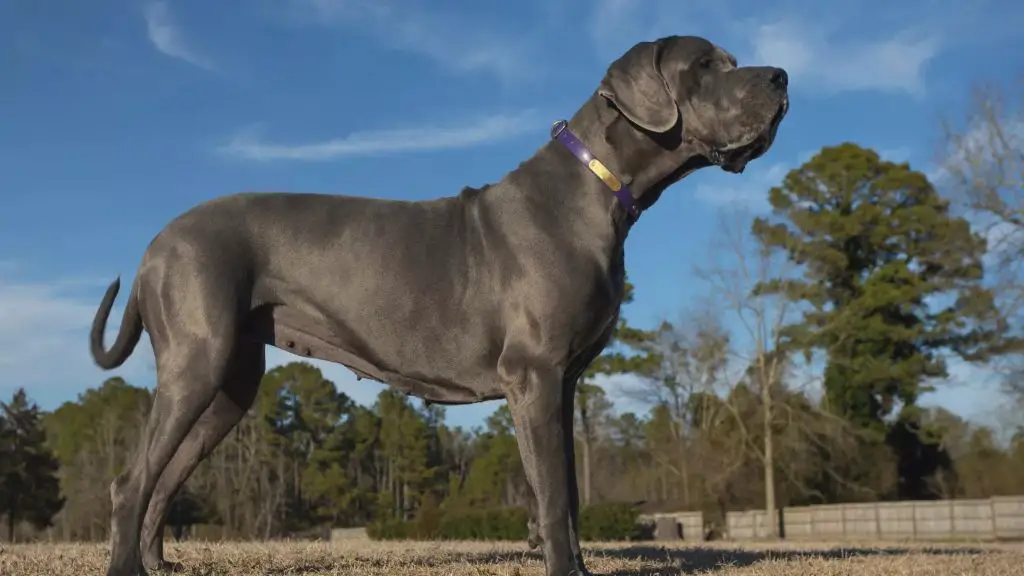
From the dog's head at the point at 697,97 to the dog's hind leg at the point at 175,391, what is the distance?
2.08 m

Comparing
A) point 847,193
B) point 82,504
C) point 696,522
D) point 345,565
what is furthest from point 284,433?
point 345,565

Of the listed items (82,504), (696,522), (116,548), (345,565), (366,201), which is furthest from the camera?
(82,504)

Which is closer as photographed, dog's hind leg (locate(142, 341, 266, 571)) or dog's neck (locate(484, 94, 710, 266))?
dog's neck (locate(484, 94, 710, 266))

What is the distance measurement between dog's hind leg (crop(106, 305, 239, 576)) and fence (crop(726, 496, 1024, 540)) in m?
21.9

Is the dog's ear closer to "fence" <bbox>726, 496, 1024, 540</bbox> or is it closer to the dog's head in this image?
the dog's head

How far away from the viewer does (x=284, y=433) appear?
44.7 m

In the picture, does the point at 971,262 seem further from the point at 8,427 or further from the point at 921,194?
the point at 8,427

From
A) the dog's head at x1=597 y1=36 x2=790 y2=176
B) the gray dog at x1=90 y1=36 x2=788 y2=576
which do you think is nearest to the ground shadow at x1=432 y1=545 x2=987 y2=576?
the gray dog at x1=90 y1=36 x2=788 y2=576

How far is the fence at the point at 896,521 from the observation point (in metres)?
22.1

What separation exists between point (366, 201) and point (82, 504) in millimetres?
33431

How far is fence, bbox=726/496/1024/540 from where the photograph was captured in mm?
22062

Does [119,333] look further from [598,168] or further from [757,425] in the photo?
[757,425]

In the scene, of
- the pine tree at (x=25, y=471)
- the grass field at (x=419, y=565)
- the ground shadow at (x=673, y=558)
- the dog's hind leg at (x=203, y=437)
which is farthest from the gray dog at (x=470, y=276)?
the pine tree at (x=25, y=471)

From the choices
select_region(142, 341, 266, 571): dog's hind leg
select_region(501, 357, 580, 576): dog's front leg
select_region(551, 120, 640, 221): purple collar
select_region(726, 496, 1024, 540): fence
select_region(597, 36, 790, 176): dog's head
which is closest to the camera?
select_region(501, 357, 580, 576): dog's front leg
